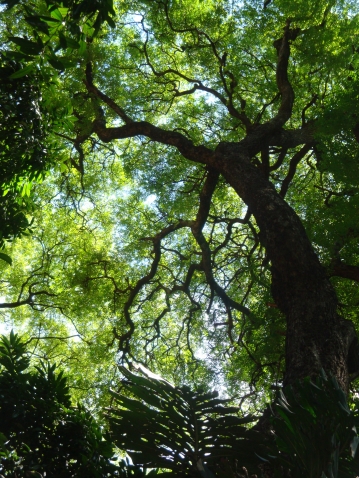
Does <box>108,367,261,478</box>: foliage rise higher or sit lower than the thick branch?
lower

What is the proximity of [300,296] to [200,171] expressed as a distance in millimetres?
5396

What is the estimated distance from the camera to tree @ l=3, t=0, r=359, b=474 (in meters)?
6.31

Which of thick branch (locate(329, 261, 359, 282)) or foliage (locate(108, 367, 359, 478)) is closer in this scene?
foliage (locate(108, 367, 359, 478))

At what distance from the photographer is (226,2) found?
9023 mm

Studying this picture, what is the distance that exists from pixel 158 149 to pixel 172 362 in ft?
13.0

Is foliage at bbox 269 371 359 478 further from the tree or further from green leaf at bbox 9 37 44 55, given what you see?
the tree

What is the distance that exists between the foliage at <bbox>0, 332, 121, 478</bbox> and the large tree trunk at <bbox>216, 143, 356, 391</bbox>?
1.72 m

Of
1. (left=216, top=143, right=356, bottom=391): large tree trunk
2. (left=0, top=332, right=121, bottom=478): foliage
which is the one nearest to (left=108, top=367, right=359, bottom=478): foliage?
(left=0, top=332, right=121, bottom=478): foliage

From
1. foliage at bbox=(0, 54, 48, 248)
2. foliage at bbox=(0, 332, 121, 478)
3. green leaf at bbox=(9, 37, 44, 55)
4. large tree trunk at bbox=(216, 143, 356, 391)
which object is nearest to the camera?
foliage at bbox=(0, 332, 121, 478)

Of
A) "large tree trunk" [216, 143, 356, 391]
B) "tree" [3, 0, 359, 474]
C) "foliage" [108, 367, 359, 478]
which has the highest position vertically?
"tree" [3, 0, 359, 474]

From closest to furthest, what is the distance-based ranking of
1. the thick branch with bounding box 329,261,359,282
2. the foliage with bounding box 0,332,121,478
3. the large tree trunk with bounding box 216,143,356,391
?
the foliage with bounding box 0,332,121,478 → the large tree trunk with bounding box 216,143,356,391 → the thick branch with bounding box 329,261,359,282

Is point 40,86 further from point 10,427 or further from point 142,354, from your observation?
point 142,354

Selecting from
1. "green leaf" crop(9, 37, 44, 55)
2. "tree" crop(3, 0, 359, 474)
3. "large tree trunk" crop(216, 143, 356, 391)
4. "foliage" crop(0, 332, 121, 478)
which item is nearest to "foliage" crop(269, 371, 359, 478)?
"foliage" crop(0, 332, 121, 478)

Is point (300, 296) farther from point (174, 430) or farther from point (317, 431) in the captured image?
point (317, 431)
